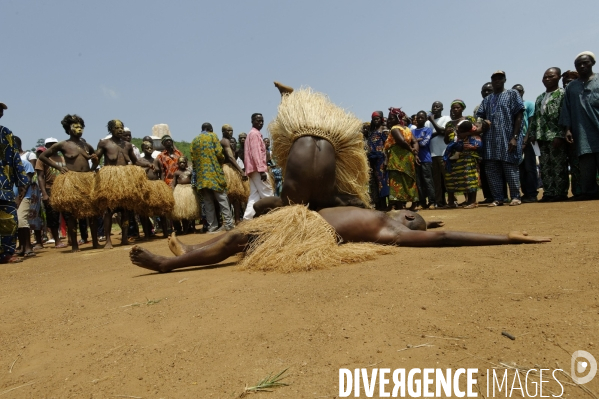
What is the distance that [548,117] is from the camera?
6.85 m

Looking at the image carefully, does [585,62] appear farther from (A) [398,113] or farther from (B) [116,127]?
(B) [116,127]

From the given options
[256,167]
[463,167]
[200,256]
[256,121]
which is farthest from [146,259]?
[463,167]

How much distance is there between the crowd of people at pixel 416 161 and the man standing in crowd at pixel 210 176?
19 mm

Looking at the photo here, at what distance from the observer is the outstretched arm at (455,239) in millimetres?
→ 3354

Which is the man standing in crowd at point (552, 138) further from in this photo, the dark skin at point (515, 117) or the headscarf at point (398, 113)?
the headscarf at point (398, 113)

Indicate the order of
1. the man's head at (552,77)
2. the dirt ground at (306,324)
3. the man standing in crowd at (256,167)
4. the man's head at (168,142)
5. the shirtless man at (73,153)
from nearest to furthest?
1. the dirt ground at (306,324)
2. the shirtless man at (73,153)
3. the man's head at (552,77)
4. the man standing in crowd at (256,167)
5. the man's head at (168,142)

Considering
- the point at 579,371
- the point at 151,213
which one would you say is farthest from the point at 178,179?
the point at 579,371

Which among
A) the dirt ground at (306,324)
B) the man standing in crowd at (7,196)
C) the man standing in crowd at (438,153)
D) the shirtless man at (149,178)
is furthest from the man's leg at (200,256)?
the man standing in crowd at (438,153)

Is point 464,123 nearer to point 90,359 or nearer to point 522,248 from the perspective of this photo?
point 522,248

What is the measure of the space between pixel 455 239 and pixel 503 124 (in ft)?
13.8

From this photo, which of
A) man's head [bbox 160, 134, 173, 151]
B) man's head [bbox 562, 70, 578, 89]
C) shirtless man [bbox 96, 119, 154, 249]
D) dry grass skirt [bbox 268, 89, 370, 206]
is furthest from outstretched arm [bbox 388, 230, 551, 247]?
man's head [bbox 160, 134, 173, 151]

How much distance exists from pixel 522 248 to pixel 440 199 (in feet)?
17.5

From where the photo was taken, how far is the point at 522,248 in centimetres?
317

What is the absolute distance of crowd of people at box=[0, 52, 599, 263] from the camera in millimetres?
6383
